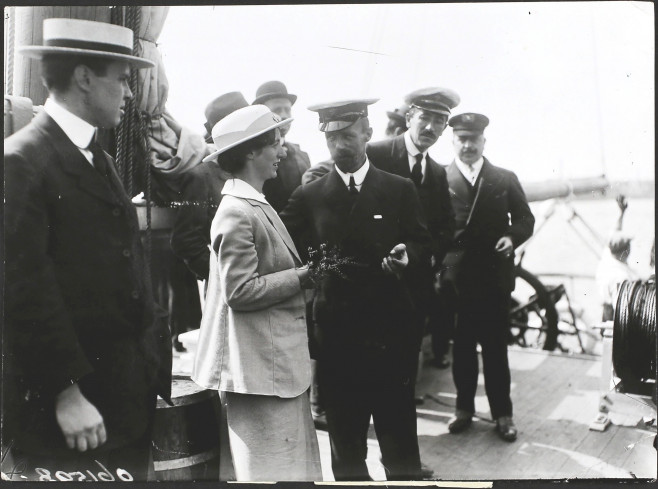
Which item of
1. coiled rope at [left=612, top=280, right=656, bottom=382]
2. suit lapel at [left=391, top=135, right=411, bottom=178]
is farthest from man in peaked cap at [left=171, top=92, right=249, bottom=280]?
coiled rope at [left=612, top=280, right=656, bottom=382]

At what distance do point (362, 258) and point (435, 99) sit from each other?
0.91 m

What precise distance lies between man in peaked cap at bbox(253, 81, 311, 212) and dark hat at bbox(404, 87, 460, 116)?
0.62 meters

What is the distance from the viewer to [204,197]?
342 cm

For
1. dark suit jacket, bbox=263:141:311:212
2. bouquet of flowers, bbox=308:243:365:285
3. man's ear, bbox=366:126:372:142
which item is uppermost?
man's ear, bbox=366:126:372:142

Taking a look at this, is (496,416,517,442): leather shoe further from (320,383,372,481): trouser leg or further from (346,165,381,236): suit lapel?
(346,165,381,236): suit lapel

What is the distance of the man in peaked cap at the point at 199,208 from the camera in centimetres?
341

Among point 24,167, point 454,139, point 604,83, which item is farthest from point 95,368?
point 604,83

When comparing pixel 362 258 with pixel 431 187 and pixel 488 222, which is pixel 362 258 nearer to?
pixel 431 187

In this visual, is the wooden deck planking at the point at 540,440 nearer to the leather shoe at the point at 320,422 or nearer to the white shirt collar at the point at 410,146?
the leather shoe at the point at 320,422

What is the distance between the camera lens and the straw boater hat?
9.33ft

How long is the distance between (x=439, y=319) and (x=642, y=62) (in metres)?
2.52

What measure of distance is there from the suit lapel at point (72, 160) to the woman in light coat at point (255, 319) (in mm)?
531

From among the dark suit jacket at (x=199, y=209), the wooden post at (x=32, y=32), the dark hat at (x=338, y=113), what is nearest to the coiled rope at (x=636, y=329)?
the dark hat at (x=338, y=113)

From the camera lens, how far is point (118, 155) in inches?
132
